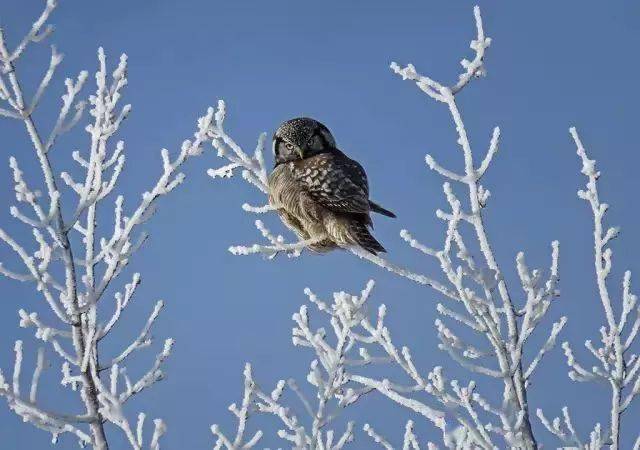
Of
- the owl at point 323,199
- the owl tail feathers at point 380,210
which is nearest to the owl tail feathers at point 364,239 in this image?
the owl at point 323,199

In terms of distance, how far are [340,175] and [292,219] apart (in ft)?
1.83

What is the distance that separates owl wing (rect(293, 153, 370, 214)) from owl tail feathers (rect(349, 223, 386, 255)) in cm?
20

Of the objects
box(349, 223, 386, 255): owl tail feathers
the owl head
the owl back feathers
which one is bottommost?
box(349, 223, 386, 255): owl tail feathers

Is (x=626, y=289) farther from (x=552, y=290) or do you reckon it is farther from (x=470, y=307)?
(x=470, y=307)

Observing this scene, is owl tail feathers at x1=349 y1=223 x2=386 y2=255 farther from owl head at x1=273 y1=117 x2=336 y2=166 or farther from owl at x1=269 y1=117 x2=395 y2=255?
owl head at x1=273 y1=117 x2=336 y2=166

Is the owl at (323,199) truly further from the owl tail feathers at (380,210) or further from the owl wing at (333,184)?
the owl tail feathers at (380,210)

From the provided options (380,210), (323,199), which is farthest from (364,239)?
(380,210)

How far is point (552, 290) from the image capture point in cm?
468

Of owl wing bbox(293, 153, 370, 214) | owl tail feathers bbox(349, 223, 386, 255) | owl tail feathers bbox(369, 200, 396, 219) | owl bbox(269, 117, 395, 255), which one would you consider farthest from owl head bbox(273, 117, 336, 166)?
owl tail feathers bbox(349, 223, 386, 255)

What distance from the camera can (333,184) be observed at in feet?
21.9

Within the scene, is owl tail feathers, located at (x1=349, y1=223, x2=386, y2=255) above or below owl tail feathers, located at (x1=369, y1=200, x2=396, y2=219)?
below

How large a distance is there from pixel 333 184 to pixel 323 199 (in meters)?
0.16

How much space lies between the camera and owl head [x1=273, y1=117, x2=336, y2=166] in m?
7.21

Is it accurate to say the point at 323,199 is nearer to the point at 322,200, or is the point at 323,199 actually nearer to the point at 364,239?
the point at 322,200
